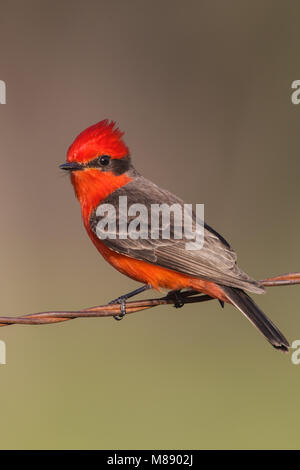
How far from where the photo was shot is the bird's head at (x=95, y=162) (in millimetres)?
5078

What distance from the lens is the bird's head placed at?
5078mm

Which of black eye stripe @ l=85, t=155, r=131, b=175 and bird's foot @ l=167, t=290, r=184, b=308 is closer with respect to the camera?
bird's foot @ l=167, t=290, r=184, b=308

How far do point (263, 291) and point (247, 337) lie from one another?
3694 mm

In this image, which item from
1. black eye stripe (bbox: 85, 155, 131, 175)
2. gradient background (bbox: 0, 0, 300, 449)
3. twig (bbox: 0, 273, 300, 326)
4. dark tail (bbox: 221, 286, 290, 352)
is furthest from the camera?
gradient background (bbox: 0, 0, 300, 449)

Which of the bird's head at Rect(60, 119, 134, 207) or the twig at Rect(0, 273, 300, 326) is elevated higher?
the bird's head at Rect(60, 119, 134, 207)

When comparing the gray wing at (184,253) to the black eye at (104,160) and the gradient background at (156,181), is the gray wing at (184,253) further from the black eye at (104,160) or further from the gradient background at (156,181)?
the gradient background at (156,181)

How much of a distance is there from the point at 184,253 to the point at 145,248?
268mm

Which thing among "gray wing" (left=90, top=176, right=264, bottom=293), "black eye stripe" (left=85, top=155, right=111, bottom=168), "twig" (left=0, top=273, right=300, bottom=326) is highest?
"black eye stripe" (left=85, top=155, right=111, bottom=168)

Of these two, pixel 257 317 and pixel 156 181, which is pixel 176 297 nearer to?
pixel 257 317

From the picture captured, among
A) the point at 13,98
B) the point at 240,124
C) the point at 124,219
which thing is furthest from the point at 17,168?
the point at 124,219

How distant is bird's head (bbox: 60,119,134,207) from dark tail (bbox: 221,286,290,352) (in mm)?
1322

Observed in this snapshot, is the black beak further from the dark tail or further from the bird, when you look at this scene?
the dark tail

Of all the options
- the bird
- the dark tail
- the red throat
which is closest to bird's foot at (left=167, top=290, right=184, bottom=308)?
the bird

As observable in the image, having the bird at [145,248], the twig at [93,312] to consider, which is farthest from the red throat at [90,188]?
the twig at [93,312]
